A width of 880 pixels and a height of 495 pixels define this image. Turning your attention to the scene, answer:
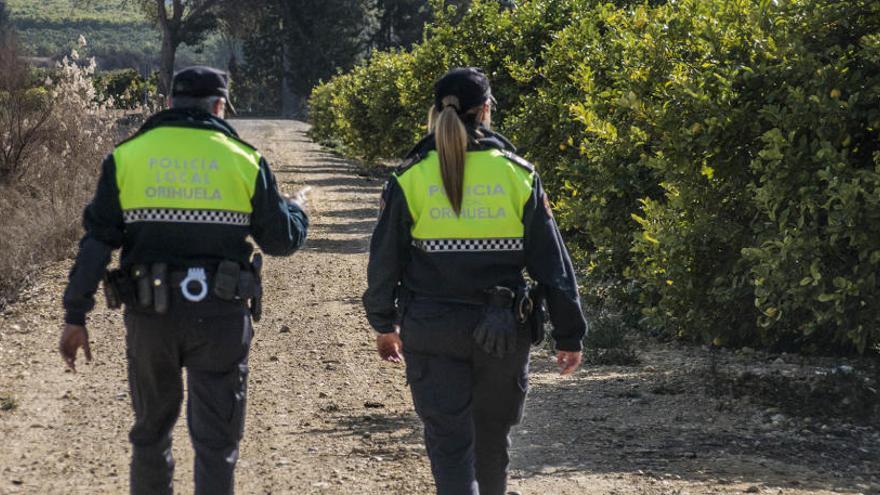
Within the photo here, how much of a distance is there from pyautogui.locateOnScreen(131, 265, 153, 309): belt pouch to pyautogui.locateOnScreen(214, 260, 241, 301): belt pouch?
0.23m

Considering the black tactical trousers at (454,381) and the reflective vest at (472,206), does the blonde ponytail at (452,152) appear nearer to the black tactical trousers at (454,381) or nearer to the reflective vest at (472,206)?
the reflective vest at (472,206)

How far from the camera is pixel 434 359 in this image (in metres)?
4.62

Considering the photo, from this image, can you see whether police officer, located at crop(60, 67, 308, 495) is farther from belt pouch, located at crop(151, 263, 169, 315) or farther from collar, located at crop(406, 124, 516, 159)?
collar, located at crop(406, 124, 516, 159)

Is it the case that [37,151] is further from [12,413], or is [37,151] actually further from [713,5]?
[713,5]

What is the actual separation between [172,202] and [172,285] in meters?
0.30

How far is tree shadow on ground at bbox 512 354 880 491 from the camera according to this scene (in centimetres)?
674

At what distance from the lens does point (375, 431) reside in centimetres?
758

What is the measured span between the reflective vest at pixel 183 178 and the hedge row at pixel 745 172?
3.73 metres

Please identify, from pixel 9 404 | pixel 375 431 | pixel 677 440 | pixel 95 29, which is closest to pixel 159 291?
pixel 375 431

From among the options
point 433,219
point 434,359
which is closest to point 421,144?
point 433,219

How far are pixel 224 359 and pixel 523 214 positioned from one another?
47.6 inches

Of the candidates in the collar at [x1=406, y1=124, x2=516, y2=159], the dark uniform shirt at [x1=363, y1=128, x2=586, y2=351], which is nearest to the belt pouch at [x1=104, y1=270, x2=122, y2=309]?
the dark uniform shirt at [x1=363, y1=128, x2=586, y2=351]

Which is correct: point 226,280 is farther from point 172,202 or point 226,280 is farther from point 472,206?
point 472,206

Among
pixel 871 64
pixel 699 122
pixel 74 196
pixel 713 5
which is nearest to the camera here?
pixel 871 64
